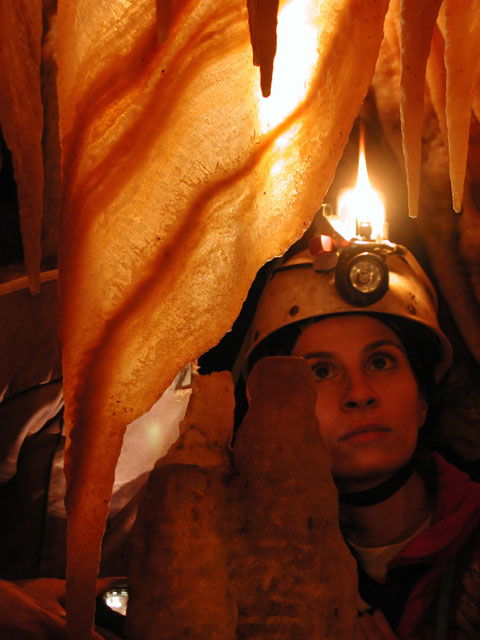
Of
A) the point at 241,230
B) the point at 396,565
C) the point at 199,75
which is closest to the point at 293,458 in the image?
the point at 241,230

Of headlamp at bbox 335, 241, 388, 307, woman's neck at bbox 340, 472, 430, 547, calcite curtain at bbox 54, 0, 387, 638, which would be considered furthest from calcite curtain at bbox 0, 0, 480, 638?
woman's neck at bbox 340, 472, 430, 547

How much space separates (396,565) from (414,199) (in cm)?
108

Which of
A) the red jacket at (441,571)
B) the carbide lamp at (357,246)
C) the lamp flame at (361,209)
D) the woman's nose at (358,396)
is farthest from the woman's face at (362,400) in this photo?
the lamp flame at (361,209)

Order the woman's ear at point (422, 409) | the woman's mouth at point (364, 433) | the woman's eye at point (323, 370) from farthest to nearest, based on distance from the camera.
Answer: the woman's ear at point (422, 409)
the woman's eye at point (323, 370)
the woman's mouth at point (364, 433)

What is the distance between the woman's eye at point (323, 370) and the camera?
1835 mm

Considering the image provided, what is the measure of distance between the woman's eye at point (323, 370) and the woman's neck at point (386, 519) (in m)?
0.43

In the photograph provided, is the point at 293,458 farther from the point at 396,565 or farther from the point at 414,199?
the point at 396,565

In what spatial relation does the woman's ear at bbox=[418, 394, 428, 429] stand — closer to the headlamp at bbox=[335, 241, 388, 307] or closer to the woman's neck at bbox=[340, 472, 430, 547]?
the woman's neck at bbox=[340, 472, 430, 547]

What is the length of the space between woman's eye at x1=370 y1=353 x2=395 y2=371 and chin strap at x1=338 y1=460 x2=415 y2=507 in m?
0.34

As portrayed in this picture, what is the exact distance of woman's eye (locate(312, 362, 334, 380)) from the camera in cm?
183

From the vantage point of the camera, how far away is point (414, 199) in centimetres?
99

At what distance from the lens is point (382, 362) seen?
6.13 feet

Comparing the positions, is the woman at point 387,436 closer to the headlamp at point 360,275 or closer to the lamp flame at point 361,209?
the headlamp at point 360,275

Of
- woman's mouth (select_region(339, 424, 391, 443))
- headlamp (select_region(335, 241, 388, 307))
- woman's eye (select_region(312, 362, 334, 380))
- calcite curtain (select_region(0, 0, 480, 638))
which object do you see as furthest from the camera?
headlamp (select_region(335, 241, 388, 307))
